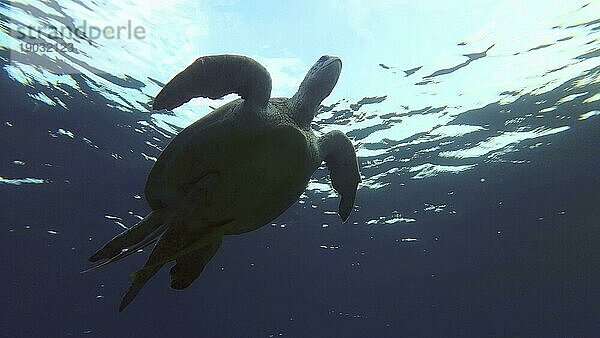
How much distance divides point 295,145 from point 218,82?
2.67 feet

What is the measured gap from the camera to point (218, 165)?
3.59m

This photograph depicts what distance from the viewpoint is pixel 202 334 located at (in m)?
28.6

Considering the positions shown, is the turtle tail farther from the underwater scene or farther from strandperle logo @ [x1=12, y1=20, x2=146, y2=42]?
strandperle logo @ [x1=12, y1=20, x2=146, y2=42]

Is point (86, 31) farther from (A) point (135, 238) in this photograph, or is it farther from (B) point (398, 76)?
(B) point (398, 76)

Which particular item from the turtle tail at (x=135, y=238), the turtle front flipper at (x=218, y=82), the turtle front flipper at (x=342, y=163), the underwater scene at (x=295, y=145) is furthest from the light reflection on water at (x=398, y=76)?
the turtle tail at (x=135, y=238)

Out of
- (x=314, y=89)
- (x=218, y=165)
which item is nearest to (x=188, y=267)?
(x=218, y=165)

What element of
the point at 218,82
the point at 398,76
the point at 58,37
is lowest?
the point at 58,37

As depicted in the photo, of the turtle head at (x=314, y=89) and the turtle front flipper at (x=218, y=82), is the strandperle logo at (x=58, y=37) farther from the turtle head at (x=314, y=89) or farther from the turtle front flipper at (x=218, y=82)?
the turtle front flipper at (x=218, y=82)

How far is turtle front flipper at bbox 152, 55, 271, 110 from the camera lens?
10.8 ft

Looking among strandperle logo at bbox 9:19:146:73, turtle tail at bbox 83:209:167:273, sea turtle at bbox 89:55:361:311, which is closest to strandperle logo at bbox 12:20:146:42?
strandperle logo at bbox 9:19:146:73

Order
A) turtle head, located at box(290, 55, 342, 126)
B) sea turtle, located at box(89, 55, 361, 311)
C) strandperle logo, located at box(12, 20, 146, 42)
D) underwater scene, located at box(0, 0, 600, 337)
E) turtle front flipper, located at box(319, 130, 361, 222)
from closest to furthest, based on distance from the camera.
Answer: sea turtle, located at box(89, 55, 361, 311) → underwater scene, located at box(0, 0, 600, 337) → turtle head, located at box(290, 55, 342, 126) → turtle front flipper, located at box(319, 130, 361, 222) → strandperle logo, located at box(12, 20, 146, 42)

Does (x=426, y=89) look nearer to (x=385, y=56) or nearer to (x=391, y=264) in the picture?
(x=385, y=56)

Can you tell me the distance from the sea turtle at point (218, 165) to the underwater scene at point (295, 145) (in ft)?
0.06

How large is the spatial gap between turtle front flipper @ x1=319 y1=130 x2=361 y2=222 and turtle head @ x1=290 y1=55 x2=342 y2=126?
1.03 ft
